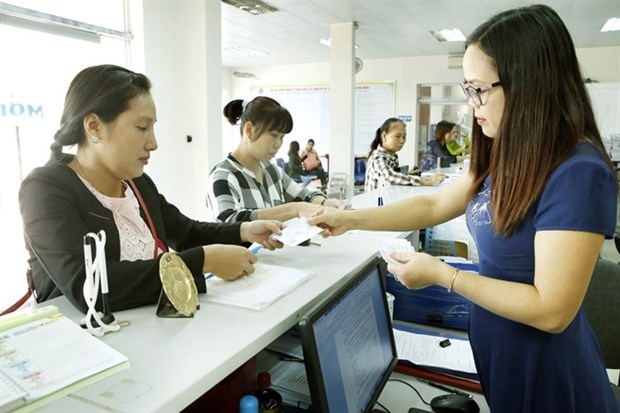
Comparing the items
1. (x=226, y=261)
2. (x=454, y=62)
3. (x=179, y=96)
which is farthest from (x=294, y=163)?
(x=226, y=261)

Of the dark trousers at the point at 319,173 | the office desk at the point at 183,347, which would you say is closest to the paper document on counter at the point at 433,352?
the office desk at the point at 183,347

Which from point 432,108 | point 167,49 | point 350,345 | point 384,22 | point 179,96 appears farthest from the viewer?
point 432,108

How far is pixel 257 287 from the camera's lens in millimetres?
1138

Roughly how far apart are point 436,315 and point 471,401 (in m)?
0.50

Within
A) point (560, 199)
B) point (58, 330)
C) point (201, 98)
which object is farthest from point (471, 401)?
point (201, 98)

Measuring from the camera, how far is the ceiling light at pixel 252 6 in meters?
5.44

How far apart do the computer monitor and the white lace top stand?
63cm

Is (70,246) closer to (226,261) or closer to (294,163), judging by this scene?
(226,261)

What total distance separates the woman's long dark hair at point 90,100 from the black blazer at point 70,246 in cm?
14

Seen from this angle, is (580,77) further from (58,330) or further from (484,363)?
(58,330)

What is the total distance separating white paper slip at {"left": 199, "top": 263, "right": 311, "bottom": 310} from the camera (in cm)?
105

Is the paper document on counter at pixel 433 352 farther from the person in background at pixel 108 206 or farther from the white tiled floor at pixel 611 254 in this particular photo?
the white tiled floor at pixel 611 254

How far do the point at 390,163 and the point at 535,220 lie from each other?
122 inches

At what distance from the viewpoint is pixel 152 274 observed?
1.02m
